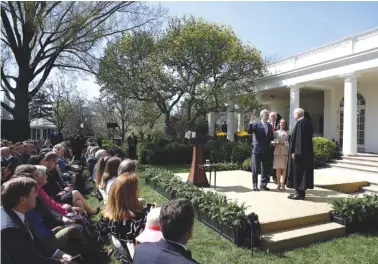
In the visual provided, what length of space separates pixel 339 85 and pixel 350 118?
4587 mm

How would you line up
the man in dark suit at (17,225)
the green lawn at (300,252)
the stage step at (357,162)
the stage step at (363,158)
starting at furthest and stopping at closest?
the stage step at (363,158)
the stage step at (357,162)
the green lawn at (300,252)
the man in dark suit at (17,225)

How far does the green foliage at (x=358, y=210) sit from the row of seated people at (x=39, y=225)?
3848mm

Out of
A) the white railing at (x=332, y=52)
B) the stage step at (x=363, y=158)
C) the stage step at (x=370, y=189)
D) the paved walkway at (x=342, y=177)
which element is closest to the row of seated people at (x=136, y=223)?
the paved walkway at (x=342, y=177)

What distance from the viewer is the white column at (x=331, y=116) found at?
1828 centimetres

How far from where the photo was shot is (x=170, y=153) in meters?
16.8

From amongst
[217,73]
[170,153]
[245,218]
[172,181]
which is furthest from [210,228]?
[217,73]

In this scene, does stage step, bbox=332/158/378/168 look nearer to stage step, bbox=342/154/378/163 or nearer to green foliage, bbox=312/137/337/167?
stage step, bbox=342/154/378/163

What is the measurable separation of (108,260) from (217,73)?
45.8 feet

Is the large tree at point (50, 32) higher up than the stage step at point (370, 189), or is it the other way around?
the large tree at point (50, 32)

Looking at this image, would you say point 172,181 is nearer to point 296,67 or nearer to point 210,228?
point 210,228

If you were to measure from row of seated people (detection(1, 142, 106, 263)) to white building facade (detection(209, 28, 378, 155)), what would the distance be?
1183 centimetres

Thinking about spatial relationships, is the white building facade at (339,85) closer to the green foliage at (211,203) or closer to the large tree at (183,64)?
the large tree at (183,64)

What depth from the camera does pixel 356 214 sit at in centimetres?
552

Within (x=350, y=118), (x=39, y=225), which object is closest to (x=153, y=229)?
(x=39, y=225)
